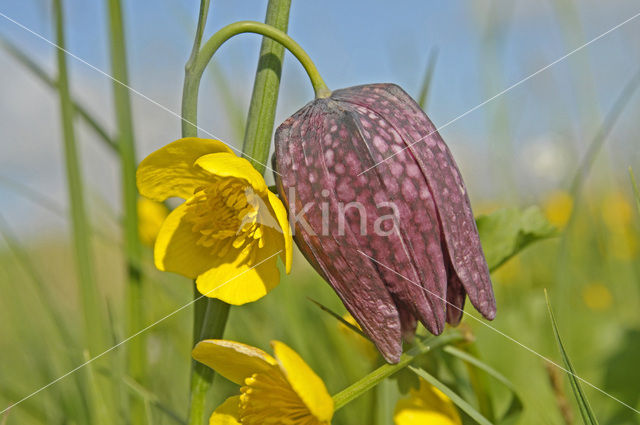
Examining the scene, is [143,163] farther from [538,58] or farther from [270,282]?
[538,58]

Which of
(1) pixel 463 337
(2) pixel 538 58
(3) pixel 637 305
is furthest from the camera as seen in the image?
(2) pixel 538 58

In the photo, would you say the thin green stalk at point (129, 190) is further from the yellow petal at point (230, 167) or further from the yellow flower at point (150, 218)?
the yellow flower at point (150, 218)

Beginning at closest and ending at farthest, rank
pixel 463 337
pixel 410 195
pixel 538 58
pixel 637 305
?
pixel 410 195, pixel 463 337, pixel 637 305, pixel 538 58

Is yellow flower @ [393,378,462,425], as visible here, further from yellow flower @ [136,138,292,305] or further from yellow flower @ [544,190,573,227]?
yellow flower @ [544,190,573,227]

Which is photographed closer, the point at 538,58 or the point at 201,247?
the point at 201,247

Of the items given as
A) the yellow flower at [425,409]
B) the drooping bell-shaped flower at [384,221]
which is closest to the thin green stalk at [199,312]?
the drooping bell-shaped flower at [384,221]

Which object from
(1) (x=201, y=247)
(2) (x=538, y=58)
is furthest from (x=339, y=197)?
(2) (x=538, y=58)
